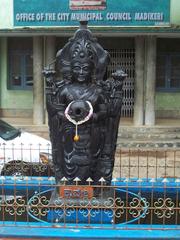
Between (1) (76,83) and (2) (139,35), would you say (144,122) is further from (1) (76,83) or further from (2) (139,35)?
(1) (76,83)

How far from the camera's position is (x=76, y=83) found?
6.66m

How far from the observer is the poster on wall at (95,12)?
48.0 feet

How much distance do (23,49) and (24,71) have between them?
789 millimetres

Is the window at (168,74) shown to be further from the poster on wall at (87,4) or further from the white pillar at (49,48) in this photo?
the white pillar at (49,48)

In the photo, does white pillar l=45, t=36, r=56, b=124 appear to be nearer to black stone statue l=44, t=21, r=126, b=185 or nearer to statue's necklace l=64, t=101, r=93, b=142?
black stone statue l=44, t=21, r=126, b=185

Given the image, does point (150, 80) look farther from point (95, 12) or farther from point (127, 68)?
point (95, 12)

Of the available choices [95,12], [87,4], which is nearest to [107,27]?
[95,12]

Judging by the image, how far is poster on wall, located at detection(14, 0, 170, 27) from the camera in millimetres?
14641

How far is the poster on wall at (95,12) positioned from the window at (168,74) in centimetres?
259

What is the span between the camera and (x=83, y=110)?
250 inches

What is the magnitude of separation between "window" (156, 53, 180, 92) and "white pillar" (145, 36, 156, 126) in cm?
222

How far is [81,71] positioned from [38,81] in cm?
881

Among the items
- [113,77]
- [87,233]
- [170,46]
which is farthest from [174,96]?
[87,233]

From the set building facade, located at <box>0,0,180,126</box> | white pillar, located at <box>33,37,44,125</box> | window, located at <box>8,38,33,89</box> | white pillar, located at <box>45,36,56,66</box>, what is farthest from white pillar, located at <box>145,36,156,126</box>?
window, located at <box>8,38,33,89</box>
